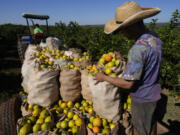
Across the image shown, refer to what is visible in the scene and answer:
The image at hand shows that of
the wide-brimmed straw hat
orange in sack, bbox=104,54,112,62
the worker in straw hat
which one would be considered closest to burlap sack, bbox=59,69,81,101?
orange in sack, bbox=104,54,112,62

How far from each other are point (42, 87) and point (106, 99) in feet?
4.41

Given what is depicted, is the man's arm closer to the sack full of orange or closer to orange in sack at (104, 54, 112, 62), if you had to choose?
the sack full of orange

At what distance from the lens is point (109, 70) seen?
6.81 feet

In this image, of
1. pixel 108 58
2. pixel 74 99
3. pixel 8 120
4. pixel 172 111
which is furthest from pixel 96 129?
pixel 172 111

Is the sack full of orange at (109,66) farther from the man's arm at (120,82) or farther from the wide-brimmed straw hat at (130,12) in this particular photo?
the wide-brimmed straw hat at (130,12)

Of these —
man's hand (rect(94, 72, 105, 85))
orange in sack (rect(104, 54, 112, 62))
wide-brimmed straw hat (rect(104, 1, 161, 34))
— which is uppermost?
wide-brimmed straw hat (rect(104, 1, 161, 34))

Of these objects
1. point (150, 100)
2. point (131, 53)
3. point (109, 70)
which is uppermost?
point (131, 53)

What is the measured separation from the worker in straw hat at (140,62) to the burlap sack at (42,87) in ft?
3.81

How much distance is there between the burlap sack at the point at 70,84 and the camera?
268cm

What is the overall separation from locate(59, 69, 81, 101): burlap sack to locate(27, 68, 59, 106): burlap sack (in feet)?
0.69

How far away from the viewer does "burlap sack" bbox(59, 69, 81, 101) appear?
8.80ft

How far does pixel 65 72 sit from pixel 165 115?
3287 millimetres

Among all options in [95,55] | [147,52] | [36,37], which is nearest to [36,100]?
[147,52]

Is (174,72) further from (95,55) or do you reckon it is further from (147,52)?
(147,52)
